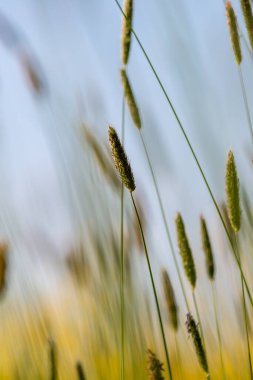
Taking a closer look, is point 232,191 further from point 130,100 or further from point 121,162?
point 130,100

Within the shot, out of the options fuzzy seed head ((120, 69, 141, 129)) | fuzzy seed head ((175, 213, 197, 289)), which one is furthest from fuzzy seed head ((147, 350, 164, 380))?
fuzzy seed head ((120, 69, 141, 129))

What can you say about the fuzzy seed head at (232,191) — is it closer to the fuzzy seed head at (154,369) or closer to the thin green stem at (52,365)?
the fuzzy seed head at (154,369)

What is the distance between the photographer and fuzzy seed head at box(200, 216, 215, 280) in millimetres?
1089

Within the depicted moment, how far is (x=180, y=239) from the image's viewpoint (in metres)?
1.02

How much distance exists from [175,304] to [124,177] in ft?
1.11

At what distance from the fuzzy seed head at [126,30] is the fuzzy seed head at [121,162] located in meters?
0.32

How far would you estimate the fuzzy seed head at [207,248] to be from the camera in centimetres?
109

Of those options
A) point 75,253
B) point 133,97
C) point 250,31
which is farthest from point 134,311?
point 250,31

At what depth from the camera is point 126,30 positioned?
1128 millimetres

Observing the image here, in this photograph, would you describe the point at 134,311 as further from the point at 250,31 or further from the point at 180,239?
the point at 250,31

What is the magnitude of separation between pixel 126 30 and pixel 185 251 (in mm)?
420

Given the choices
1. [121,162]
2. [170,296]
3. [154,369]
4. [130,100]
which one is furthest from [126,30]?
A: [154,369]

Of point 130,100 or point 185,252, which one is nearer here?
point 185,252

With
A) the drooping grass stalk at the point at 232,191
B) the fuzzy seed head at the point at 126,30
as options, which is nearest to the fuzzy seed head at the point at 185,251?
the drooping grass stalk at the point at 232,191
